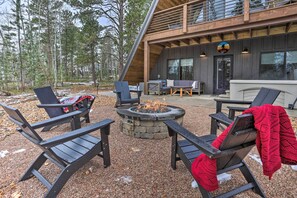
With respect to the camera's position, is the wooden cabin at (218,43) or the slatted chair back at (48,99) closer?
the slatted chair back at (48,99)

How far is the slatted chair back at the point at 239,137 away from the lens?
121 cm

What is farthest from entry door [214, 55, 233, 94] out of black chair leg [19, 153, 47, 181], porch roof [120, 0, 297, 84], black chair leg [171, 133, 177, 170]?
black chair leg [19, 153, 47, 181]

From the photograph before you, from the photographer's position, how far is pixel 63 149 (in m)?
1.98

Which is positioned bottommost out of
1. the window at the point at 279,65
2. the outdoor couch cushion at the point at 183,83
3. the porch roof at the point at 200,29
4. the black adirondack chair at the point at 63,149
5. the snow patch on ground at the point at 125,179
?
the snow patch on ground at the point at 125,179

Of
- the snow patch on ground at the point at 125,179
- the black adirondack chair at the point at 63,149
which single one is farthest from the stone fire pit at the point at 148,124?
the snow patch on ground at the point at 125,179

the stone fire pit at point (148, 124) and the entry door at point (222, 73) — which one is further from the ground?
the entry door at point (222, 73)

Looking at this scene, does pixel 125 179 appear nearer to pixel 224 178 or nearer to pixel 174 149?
pixel 174 149

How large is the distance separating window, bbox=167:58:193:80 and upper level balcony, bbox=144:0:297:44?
7.46ft

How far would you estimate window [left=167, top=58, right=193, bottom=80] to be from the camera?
940 cm

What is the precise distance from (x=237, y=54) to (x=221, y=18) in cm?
229

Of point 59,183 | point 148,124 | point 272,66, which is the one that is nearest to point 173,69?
point 272,66

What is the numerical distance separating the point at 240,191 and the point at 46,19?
52.0ft

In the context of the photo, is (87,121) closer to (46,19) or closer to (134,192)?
(134,192)

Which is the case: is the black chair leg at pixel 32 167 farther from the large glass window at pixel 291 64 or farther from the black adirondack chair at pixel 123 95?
the large glass window at pixel 291 64
